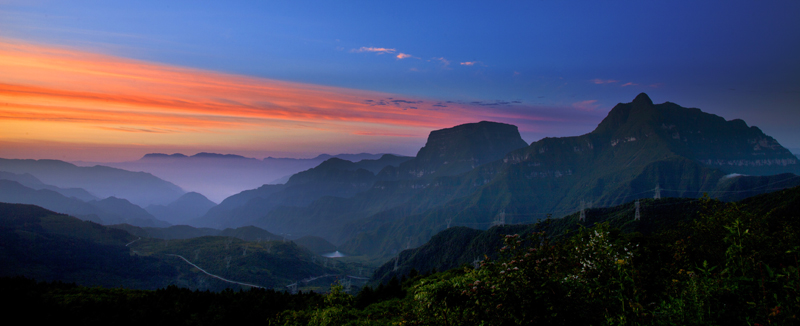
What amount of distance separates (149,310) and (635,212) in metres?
125

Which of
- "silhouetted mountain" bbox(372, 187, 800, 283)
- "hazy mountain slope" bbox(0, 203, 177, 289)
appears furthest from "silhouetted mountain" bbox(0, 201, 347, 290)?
"silhouetted mountain" bbox(372, 187, 800, 283)

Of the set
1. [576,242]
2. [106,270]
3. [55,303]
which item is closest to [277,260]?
[106,270]

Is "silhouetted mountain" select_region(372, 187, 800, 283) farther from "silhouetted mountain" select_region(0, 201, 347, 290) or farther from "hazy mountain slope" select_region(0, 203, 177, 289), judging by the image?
"hazy mountain slope" select_region(0, 203, 177, 289)

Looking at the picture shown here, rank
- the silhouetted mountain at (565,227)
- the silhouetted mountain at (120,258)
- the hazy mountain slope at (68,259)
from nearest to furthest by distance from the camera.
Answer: the silhouetted mountain at (565,227) → the hazy mountain slope at (68,259) → the silhouetted mountain at (120,258)

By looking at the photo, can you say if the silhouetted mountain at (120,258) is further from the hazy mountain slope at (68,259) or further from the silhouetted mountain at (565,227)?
the silhouetted mountain at (565,227)

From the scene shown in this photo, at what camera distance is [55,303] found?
39188 millimetres

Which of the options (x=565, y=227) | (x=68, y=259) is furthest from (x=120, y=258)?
(x=565, y=227)

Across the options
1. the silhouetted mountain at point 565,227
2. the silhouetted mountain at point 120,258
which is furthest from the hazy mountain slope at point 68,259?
the silhouetted mountain at point 565,227

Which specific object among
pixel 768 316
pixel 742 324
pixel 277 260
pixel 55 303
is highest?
pixel 768 316

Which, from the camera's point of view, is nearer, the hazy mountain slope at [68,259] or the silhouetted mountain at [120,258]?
the hazy mountain slope at [68,259]

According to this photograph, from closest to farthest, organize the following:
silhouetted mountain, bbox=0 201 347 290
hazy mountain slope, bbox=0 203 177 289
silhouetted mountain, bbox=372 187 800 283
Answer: silhouetted mountain, bbox=372 187 800 283
hazy mountain slope, bbox=0 203 177 289
silhouetted mountain, bbox=0 201 347 290

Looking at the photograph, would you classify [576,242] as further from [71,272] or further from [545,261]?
[71,272]

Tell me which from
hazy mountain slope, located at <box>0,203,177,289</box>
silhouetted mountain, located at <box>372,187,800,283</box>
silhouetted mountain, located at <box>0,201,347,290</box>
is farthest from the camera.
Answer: silhouetted mountain, located at <box>0,201,347,290</box>

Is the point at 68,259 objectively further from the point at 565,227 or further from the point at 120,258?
the point at 565,227
